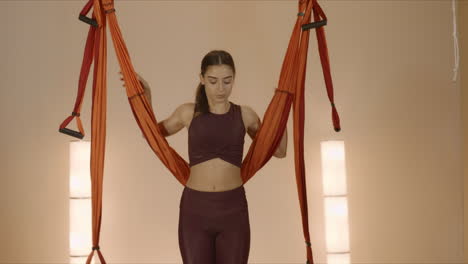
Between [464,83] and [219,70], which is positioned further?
[464,83]

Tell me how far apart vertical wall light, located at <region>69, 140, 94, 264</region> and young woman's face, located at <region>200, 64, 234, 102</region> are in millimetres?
1365

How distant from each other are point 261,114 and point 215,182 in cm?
160

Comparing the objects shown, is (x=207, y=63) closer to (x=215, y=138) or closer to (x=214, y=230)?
(x=215, y=138)

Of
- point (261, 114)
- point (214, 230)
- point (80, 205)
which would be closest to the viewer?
point (214, 230)

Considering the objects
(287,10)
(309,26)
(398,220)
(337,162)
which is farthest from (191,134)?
(398,220)

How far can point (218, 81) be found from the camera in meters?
2.49

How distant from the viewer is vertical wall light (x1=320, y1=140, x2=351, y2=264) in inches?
142

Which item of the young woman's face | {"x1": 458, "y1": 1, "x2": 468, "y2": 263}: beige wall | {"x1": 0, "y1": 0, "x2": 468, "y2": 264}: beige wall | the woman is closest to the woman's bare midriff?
the woman

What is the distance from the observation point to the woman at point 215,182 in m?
2.44

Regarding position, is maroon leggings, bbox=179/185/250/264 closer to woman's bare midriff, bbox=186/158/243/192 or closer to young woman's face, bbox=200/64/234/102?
woman's bare midriff, bbox=186/158/243/192

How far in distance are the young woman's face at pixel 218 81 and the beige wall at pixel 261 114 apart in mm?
1483

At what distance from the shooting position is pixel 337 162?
3.62 m

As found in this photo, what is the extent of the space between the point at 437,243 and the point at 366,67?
142 cm

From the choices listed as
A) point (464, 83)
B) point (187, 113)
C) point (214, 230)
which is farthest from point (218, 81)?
point (464, 83)
